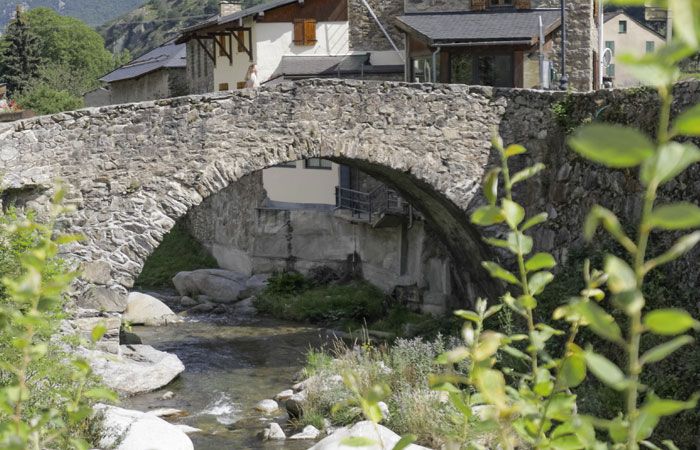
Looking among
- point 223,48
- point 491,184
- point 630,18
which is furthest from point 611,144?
point 630,18

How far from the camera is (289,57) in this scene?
24.0 metres

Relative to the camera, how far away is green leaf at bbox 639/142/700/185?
145 centimetres

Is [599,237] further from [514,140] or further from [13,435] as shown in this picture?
[13,435]

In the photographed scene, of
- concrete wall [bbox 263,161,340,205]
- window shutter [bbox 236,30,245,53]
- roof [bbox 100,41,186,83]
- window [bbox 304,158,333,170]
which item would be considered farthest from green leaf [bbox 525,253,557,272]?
roof [bbox 100,41,186,83]

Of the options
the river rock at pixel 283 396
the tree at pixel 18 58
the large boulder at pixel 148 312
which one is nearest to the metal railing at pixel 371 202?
the large boulder at pixel 148 312

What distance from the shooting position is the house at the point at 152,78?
30641 millimetres

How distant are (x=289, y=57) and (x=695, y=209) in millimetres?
22944

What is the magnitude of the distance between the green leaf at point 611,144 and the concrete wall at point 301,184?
63.8ft

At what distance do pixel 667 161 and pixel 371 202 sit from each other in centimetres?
1764

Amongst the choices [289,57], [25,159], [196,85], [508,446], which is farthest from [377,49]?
[508,446]

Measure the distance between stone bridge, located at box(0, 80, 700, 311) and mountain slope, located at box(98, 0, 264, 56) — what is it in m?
63.5

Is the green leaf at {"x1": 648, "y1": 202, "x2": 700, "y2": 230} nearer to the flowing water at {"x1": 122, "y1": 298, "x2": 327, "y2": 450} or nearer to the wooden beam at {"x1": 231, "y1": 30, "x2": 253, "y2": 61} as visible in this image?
the flowing water at {"x1": 122, "y1": 298, "x2": 327, "y2": 450}

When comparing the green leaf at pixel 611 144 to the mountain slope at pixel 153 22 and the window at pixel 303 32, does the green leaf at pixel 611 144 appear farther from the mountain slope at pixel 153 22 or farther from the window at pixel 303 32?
the mountain slope at pixel 153 22

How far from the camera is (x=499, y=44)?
1830 cm
